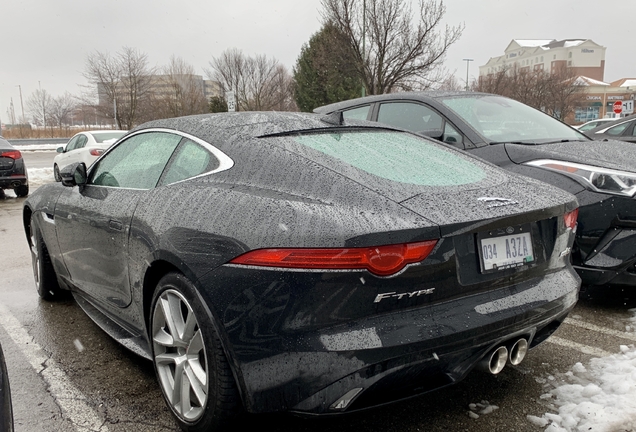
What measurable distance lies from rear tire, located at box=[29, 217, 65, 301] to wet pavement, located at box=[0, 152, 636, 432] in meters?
0.19

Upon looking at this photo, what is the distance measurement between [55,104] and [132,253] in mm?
74579

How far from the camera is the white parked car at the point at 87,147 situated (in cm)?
1339

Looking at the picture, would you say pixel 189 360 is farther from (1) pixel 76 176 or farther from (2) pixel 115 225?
(1) pixel 76 176

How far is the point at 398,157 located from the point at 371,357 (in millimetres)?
1090

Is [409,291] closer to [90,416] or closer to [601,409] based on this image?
[601,409]

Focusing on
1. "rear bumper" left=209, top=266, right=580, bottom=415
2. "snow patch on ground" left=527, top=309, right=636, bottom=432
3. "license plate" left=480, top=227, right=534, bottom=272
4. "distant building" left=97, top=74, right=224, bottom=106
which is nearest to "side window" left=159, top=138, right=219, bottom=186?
"rear bumper" left=209, top=266, right=580, bottom=415

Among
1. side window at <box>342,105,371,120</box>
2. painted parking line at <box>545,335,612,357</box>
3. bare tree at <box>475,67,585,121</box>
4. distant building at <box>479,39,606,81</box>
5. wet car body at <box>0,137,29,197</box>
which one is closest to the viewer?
painted parking line at <box>545,335,612,357</box>

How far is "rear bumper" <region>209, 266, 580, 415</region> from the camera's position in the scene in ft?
5.83

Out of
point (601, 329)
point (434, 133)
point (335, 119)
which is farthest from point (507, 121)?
point (335, 119)

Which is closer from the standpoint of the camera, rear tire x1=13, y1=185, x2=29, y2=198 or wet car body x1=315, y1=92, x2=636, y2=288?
wet car body x1=315, y1=92, x2=636, y2=288

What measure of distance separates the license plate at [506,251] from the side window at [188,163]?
1227mm

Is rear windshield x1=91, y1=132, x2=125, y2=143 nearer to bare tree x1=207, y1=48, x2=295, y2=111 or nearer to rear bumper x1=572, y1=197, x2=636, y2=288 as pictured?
rear bumper x1=572, y1=197, x2=636, y2=288

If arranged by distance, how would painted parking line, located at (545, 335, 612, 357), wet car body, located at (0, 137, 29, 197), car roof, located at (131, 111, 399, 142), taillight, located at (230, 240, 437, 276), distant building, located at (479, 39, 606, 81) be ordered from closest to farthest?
taillight, located at (230, 240, 437, 276) < car roof, located at (131, 111, 399, 142) < painted parking line, located at (545, 335, 612, 357) < wet car body, located at (0, 137, 29, 197) < distant building, located at (479, 39, 606, 81)

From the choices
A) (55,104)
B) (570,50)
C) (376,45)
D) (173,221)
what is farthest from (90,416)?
(570,50)
